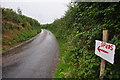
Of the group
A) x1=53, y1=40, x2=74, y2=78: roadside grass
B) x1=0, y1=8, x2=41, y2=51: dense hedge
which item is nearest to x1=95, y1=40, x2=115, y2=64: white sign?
x1=53, y1=40, x2=74, y2=78: roadside grass

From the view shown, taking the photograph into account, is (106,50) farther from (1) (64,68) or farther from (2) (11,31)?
(2) (11,31)

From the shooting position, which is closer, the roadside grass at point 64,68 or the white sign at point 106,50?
the white sign at point 106,50

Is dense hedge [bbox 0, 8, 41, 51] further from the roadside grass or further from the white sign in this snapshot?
the white sign

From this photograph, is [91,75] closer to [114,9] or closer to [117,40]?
[117,40]

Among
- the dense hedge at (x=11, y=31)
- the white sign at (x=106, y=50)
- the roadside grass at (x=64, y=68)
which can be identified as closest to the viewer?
the white sign at (x=106, y=50)

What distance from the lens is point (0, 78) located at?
3479 millimetres

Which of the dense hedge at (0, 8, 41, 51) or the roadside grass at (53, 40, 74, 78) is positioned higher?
the dense hedge at (0, 8, 41, 51)

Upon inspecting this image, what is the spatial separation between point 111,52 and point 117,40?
15.5 inches

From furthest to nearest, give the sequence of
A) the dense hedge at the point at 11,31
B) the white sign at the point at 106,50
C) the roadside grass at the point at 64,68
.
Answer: the dense hedge at the point at 11,31 < the roadside grass at the point at 64,68 < the white sign at the point at 106,50

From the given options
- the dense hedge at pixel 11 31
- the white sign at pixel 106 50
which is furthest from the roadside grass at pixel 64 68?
the dense hedge at pixel 11 31

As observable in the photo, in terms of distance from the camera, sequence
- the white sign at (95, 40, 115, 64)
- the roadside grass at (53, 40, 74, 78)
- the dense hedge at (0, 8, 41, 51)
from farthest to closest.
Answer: the dense hedge at (0, 8, 41, 51)
the roadside grass at (53, 40, 74, 78)
the white sign at (95, 40, 115, 64)

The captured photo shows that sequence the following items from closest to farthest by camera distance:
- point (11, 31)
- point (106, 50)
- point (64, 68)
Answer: point (106, 50) < point (64, 68) < point (11, 31)

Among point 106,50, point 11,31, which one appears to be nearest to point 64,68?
point 106,50

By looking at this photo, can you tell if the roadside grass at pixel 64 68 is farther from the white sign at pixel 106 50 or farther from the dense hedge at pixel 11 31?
the dense hedge at pixel 11 31
